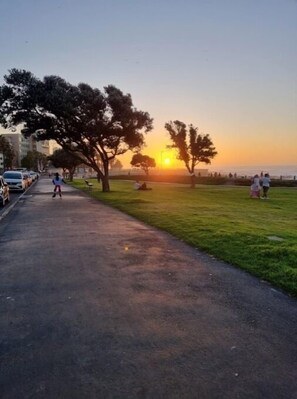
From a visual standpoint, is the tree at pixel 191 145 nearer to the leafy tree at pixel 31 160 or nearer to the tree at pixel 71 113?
the tree at pixel 71 113

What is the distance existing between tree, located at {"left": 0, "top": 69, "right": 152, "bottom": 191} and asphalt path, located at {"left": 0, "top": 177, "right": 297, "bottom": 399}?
25.1 meters

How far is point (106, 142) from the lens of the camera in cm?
3547

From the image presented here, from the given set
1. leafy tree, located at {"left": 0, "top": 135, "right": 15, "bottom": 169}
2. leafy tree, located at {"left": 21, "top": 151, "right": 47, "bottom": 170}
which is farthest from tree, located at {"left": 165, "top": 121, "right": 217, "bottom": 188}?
leafy tree, located at {"left": 21, "top": 151, "right": 47, "bottom": 170}

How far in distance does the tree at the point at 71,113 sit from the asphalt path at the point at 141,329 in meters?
25.1

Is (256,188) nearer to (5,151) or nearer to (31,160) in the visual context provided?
(5,151)

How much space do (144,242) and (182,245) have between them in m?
0.97

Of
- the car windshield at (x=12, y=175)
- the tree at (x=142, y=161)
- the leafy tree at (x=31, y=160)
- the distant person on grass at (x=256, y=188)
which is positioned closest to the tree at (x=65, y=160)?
the tree at (x=142, y=161)

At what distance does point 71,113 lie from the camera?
3173 cm

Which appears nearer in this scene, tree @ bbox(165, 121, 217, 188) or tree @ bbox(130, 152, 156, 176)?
tree @ bbox(165, 121, 217, 188)

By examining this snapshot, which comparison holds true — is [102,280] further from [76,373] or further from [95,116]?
[95,116]

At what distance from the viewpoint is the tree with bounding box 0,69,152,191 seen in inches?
1235

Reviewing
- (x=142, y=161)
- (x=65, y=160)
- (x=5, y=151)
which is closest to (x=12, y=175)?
(x=65, y=160)

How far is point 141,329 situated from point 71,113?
29079 millimetres

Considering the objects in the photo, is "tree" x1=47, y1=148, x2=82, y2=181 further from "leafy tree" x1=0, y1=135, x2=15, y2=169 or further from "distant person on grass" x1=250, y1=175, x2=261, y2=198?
"distant person on grass" x1=250, y1=175, x2=261, y2=198
